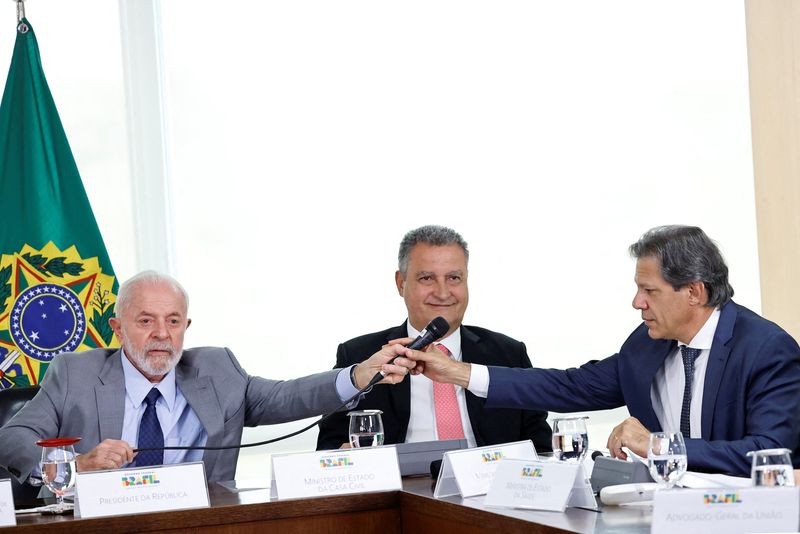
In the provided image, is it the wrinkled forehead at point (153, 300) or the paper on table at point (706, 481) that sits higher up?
the wrinkled forehead at point (153, 300)

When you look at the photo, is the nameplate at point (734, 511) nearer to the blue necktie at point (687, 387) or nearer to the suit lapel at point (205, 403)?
the blue necktie at point (687, 387)

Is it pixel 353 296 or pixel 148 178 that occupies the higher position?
pixel 148 178

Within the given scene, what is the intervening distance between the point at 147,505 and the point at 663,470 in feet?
3.95

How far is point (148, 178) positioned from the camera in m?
4.85

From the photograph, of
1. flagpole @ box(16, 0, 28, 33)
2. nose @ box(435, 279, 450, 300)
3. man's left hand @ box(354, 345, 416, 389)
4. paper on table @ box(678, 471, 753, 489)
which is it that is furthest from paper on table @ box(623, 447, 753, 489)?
flagpole @ box(16, 0, 28, 33)

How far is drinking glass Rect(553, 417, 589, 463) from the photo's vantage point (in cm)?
233

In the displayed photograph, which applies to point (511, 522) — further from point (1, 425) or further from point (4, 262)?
point (4, 262)

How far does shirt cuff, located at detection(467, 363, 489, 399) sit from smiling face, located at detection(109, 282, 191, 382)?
3.20ft

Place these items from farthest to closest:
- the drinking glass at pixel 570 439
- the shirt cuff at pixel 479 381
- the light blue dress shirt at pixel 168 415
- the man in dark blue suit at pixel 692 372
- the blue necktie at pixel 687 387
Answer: the shirt cuff at pixel 479 381 → the light blue dress shirt at pixel 168 415 → the blue necktie at pixel 687 387 → the man in dark blue suit at pixel 692 372 → the drinking glass at pixel 570 439

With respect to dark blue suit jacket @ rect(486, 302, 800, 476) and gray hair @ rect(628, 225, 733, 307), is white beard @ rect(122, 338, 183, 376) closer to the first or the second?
dark blue suit jacket @ rect(486, 302, 800, 476)

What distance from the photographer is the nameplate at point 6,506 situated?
234cm

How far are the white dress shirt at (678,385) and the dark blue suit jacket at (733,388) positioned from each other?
0.11 feet

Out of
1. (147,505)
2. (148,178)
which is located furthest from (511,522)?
(148,178)

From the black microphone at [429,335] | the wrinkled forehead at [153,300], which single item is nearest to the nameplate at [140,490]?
the black microphone at [429,335]
